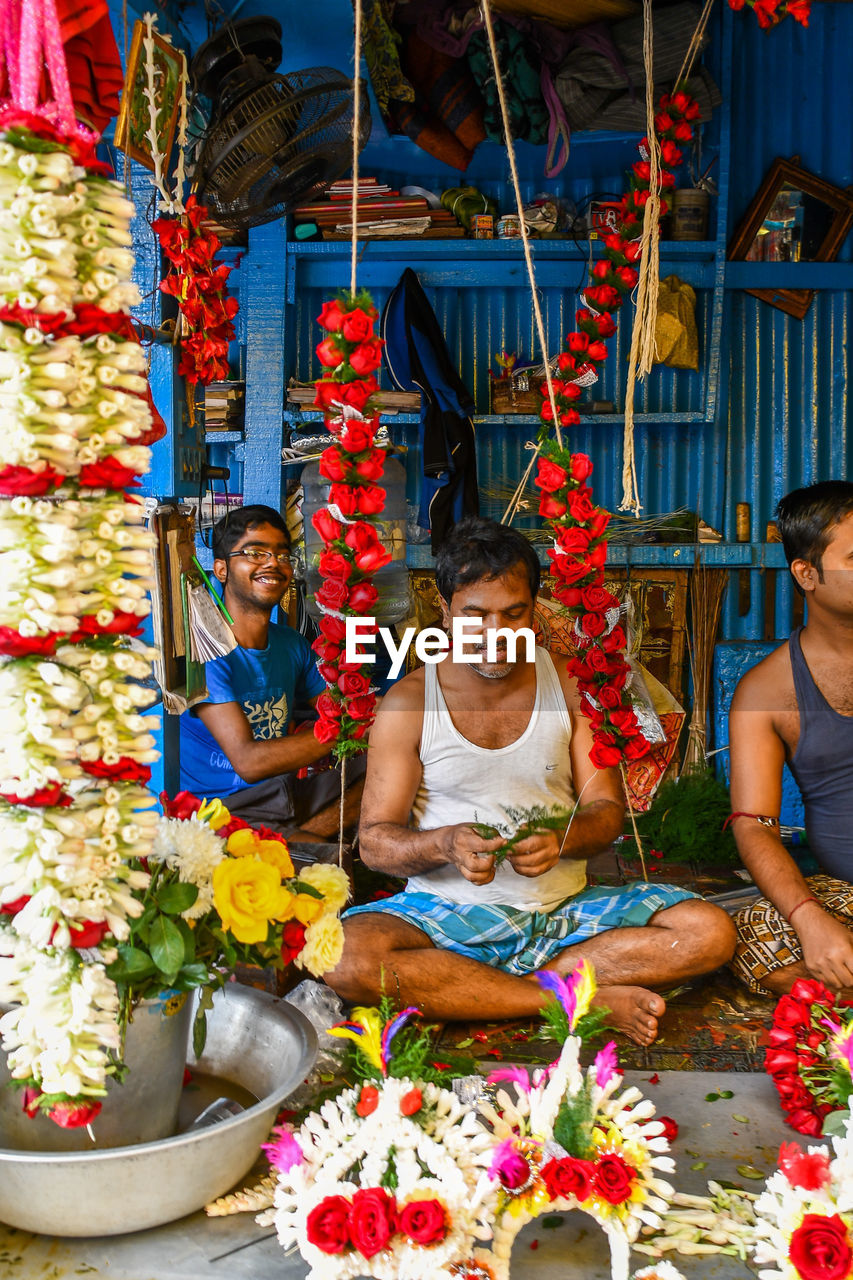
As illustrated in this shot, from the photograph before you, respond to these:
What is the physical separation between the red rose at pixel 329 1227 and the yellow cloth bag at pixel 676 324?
3.88 m

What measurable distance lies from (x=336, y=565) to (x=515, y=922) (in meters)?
0.97

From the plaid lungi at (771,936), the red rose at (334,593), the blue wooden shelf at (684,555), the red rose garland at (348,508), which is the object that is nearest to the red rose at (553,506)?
the red rose garland at (348,508)

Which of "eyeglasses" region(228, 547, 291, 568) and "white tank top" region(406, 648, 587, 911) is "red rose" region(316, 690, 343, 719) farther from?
"eyeglasses" region(228, 547, 291, 568)

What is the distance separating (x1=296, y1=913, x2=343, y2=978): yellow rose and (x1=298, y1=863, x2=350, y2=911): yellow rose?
0.03 m

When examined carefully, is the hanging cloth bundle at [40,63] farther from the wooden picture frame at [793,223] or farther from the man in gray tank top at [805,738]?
the wooden picture frame at [793,223]

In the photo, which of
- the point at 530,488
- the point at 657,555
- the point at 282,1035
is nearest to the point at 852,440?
the point at 657,555

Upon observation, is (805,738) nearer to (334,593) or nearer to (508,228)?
(334,593)

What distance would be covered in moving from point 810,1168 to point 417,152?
465 cm

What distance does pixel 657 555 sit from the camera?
4824 millimetres

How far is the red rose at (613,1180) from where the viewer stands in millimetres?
1449

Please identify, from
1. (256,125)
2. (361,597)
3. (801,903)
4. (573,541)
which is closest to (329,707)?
(361,597)

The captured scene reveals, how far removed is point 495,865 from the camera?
2418 mm

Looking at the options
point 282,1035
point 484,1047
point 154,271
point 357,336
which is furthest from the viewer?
point 154,271

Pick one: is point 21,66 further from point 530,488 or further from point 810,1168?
point 530,488
